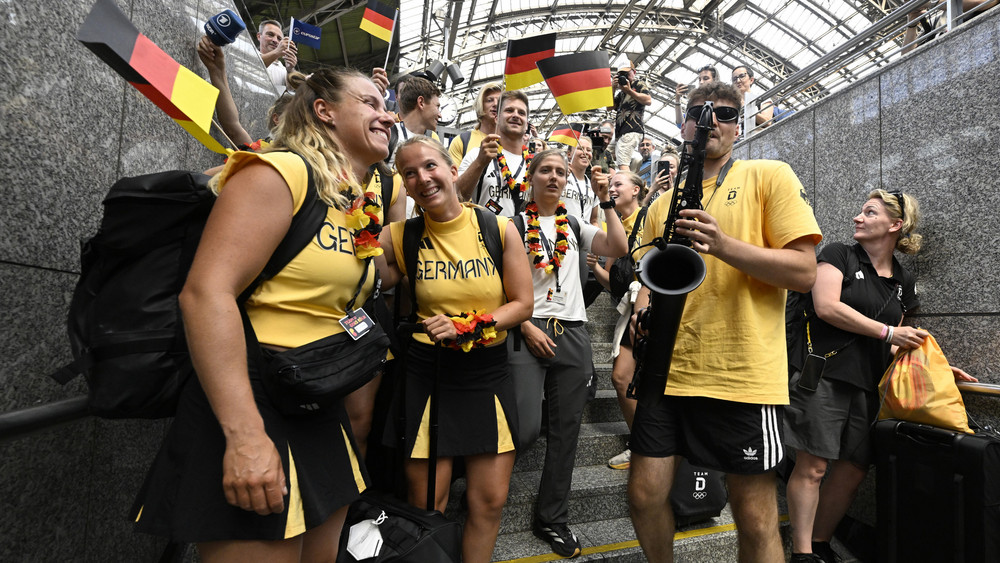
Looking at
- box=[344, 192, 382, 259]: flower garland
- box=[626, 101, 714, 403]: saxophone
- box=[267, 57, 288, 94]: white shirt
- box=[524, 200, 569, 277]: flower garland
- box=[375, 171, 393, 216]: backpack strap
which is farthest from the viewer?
box=[267, 57, 288, 94]: white shirt

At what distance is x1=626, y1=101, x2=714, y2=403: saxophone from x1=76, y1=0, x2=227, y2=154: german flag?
5.06 feet

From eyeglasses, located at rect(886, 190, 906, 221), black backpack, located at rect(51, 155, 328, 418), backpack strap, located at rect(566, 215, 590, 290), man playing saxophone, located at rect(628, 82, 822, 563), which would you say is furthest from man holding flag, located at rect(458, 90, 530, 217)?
eyeglasses, located at rect(886, 190, 906, 221)

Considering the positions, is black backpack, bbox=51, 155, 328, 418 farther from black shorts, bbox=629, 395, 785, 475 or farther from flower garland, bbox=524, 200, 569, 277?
flower garland, bbox=524, 200, 569, 277

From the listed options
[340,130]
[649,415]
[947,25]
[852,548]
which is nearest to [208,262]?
[340,130]

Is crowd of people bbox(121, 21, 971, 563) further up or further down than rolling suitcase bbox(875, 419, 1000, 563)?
further up

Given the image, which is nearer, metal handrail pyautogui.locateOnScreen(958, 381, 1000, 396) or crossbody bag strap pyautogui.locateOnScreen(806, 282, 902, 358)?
metal handrail pyautogui.locateOnScreen(958, 381, 1000, 396)

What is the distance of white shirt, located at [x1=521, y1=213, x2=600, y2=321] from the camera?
2.92 m

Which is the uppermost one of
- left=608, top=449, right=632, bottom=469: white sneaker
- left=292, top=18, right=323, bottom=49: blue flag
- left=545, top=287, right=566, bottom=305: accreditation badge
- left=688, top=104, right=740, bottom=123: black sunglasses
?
left=292, top=18, right=323, bottom=49: blue flag

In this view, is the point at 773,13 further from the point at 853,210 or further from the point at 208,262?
the point at 208,262

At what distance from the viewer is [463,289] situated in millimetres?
2201

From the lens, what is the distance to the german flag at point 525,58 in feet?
12.6

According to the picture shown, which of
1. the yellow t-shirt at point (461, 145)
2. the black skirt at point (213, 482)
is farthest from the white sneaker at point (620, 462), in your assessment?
the black skirt at point (213, 482)

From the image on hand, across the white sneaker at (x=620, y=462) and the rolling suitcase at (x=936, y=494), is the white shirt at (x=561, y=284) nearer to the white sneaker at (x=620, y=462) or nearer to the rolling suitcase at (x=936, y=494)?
the white sneaker at (x=620, y=462)

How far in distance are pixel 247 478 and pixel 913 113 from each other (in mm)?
4519
